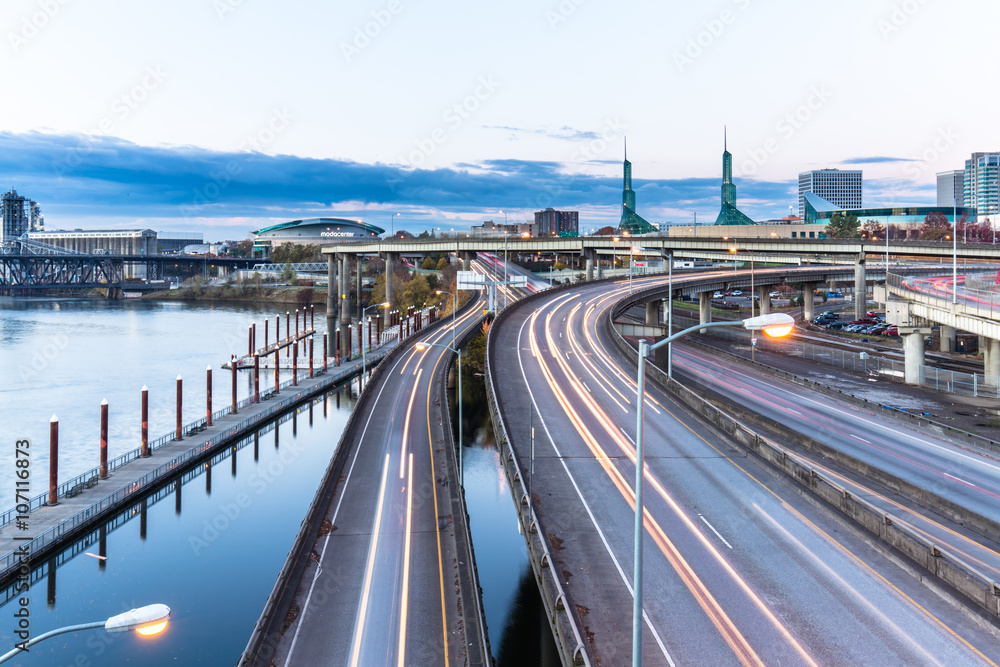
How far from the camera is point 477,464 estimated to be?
2007 inches

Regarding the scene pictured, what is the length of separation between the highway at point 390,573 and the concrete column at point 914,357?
38495mm

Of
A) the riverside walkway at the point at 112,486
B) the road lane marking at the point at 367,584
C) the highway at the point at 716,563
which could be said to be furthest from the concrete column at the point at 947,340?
the road lane marking at the point at 367,584

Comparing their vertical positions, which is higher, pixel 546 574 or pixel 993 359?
pixel 993 359

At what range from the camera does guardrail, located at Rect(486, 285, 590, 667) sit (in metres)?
16.6

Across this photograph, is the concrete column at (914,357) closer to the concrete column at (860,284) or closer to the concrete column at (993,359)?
the concrete column at (993,359)

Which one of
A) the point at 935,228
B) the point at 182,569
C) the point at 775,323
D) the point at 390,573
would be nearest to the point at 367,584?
the point at 390,573

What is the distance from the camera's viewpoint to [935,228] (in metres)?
168

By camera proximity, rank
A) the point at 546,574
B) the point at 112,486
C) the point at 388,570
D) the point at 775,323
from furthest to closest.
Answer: the point at 112,486 < the point at 388,570 < the point at 546,574 < the point at 775,323

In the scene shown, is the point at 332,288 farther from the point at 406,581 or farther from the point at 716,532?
the point at 716,532

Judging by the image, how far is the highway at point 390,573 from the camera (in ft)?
63.1

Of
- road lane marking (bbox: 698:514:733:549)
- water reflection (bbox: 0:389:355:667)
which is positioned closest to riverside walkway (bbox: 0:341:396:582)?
water reflection (bbox: 0:389:355:667)

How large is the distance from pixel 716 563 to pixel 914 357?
42840 millimetres

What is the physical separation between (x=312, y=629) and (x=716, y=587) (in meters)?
11.4

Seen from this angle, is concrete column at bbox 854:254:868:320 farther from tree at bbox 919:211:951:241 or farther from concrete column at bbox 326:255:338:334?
concrete column at bbox 326:255:338:334
